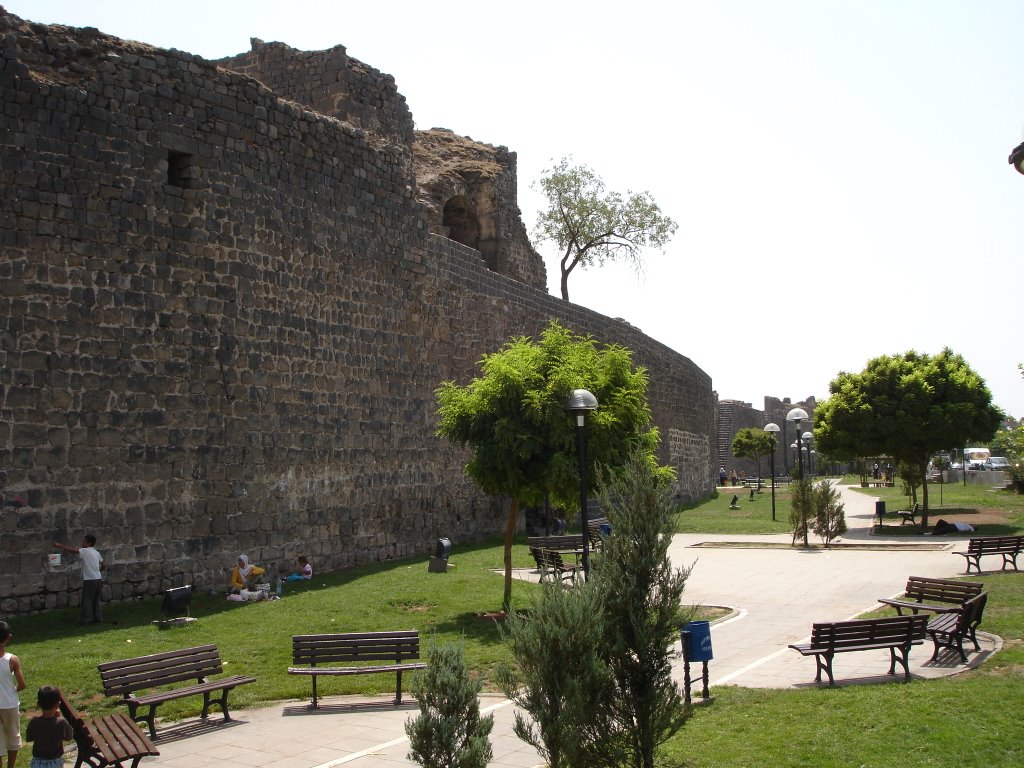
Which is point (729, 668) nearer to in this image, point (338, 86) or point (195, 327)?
point (195, 327)

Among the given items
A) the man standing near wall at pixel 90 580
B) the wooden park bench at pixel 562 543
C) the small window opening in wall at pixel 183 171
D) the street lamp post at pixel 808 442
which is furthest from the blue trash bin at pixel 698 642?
the street lamp post at pixel 808 442

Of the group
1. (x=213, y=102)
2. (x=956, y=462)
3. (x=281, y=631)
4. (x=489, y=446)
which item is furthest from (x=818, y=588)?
(x=956, y=462)

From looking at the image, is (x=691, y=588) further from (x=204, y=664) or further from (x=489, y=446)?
(x=204, y=664)

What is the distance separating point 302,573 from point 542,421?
4743 millimetres

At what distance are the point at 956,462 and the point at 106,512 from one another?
7303 centimetres

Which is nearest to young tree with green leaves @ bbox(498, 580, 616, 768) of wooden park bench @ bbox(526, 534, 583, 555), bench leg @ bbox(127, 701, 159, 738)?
bench leg @ bbox(127, 701, 159, 738)

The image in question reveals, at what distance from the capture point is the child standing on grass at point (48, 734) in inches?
251

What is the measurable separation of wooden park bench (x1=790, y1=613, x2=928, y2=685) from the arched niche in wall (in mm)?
20497

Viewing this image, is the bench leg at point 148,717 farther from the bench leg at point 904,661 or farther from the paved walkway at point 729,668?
the bench leg at point 904,661

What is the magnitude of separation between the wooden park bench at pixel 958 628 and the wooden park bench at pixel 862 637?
618 mm

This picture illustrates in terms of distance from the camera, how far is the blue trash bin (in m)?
9.21

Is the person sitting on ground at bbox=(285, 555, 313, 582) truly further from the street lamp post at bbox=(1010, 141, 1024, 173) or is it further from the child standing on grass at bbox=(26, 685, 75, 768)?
the street lamp post at bbox=(1010, 141, 1024, 173)

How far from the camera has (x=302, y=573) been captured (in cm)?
1573

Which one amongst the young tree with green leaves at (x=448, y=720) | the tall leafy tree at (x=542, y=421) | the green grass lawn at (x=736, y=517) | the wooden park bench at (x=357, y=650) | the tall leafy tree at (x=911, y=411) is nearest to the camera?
the young tree with green leaves at (x=448, y=720)
